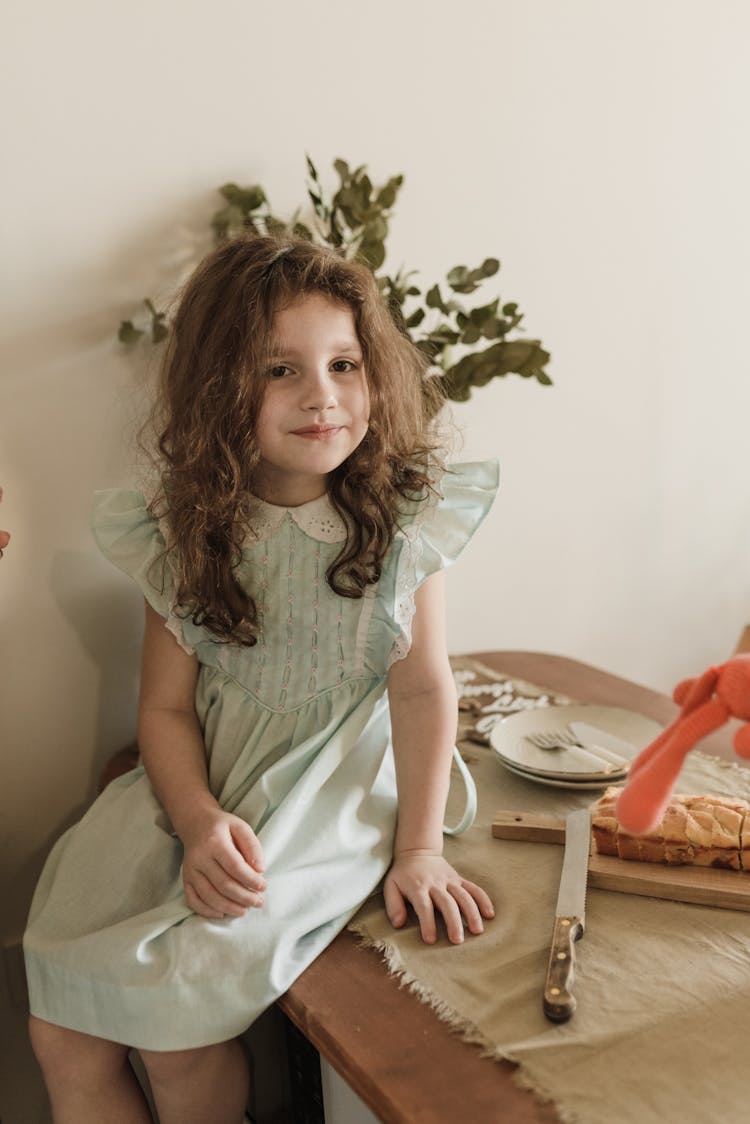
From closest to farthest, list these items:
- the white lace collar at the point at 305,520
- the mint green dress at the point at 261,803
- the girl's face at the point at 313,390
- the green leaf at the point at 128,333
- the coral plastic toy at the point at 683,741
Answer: the coral plastic toy at the point at 683,741 < the mint green dress at the point at 261,803 < the girl's face at the point at 313,390 < the white lace collar at the point at 305,520 < the green leaf at the point at 128,333

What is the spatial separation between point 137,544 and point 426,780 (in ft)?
1.35

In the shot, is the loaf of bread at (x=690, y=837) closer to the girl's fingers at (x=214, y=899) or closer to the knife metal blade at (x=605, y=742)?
the knife metal blade at (x=605, y=742)

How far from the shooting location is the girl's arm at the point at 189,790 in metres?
0.91

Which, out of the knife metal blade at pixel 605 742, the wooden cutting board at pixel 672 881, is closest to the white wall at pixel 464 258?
the knife metal blade at pixel 605 742

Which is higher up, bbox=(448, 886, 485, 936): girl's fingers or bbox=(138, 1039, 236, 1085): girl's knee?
bbox=(448, 886, 485, 936): girl's fingers

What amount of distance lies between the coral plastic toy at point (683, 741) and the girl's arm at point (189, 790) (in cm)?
37

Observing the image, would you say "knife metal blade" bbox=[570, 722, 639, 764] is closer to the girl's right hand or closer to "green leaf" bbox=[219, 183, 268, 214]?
the girl's right hand

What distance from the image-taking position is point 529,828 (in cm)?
104

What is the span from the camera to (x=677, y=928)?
88 centimetres

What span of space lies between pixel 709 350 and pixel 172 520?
1.15 meters

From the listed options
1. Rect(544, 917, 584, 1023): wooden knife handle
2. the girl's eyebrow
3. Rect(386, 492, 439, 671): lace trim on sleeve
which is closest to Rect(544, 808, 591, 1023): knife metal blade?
Rect(544, 917, 584, 1023): wooden knife handle

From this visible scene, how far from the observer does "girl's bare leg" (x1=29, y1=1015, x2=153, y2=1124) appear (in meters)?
0.92

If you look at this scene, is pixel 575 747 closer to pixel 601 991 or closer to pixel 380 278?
pixel 601 991

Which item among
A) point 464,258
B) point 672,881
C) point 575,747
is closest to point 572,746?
point 575,747
